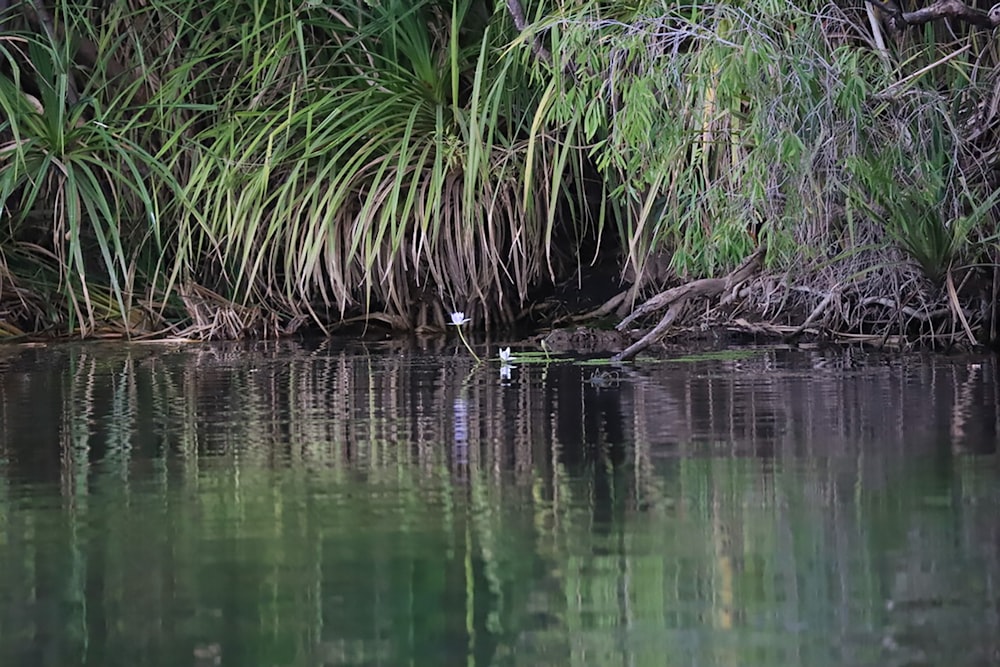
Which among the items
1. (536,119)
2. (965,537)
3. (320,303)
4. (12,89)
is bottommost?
(965,537)

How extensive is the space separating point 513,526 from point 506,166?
3.73 metres

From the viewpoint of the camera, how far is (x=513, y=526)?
2051 mm

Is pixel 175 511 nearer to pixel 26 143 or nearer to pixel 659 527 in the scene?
pixel 659 527

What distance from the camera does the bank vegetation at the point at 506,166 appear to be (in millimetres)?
4004

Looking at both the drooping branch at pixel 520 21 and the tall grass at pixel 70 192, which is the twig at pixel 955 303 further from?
the tall grass at pixel 70 192

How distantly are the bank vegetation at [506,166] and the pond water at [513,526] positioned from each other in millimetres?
731

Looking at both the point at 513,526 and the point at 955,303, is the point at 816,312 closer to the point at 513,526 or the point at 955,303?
the point at 955,303

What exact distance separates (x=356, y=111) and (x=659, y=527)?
3993 mm

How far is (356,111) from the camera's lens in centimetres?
577

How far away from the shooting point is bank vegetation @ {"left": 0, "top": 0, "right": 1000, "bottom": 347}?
400cm

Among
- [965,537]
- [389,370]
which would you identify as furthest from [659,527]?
[389,370]

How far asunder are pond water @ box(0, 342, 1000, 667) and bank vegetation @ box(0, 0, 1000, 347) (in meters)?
0.73

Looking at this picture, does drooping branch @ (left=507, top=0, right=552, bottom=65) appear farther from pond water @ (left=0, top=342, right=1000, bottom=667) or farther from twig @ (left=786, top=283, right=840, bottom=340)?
pond water @ (left=0, top=342, right=1000, bottom=667)

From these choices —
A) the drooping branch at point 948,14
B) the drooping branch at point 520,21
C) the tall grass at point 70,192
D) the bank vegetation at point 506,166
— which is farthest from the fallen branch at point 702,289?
the tall grass at point 70,192
